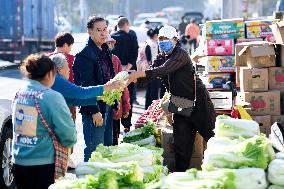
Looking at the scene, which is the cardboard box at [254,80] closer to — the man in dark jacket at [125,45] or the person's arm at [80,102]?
the person's arm at [80,102]

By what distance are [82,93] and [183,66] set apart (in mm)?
1903

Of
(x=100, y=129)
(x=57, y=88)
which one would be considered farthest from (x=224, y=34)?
(x=57, y=88)

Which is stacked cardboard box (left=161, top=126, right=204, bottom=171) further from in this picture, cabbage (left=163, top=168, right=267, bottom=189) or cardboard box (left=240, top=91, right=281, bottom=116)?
cabbage (left=163, top=168, right=267, bottom=189)

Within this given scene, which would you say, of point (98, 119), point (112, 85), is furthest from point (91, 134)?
point (112, 85)

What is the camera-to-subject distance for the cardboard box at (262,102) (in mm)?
10727

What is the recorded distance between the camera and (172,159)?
10.0 m

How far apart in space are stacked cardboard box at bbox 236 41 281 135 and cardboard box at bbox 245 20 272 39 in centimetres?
188

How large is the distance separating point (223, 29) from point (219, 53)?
16.3 inches

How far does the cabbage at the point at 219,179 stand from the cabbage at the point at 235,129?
0.97 m

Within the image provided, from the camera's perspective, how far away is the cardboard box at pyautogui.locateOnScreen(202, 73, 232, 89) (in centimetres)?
1259

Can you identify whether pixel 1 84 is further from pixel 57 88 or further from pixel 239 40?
pixel 57 88

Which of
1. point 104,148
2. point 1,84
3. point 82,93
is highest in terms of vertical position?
point 82,93

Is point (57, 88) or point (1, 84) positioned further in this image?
point (1, 84)

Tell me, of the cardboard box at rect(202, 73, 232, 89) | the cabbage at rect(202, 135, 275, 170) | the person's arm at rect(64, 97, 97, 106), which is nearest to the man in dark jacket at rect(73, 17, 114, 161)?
the person's arm at rect(64, 97, 97, 106)
